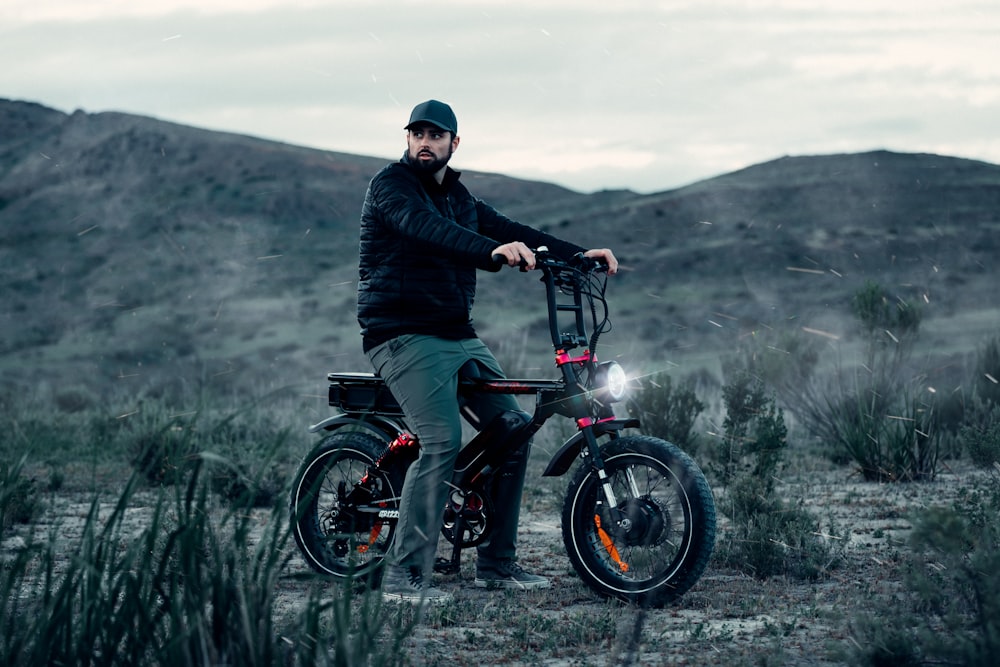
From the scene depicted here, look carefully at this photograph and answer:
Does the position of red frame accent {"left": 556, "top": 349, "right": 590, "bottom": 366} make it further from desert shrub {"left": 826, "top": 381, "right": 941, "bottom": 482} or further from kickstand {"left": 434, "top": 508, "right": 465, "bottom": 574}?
desert shrub {"left": 826, "top": 381, "right": 941, "bottom": 482}

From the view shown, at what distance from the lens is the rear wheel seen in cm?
606

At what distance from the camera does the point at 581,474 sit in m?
5.52

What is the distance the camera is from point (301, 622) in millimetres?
3367

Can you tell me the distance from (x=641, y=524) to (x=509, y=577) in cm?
95

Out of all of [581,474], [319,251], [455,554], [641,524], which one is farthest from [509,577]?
[319,251]

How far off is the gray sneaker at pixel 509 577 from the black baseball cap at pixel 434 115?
7.13 feet

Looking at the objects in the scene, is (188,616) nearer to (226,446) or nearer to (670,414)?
(226,446)

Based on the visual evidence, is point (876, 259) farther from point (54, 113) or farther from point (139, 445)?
point (54, 113)

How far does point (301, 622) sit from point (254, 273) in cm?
4489

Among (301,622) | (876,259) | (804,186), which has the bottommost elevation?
(301,622)

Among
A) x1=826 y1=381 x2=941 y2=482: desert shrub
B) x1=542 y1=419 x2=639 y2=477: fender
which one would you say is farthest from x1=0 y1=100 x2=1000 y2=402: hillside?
x1=542 y1=419 x2=639 y2=477: fender

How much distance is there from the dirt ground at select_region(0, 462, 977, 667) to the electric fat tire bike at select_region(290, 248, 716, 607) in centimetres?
23

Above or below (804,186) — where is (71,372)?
below

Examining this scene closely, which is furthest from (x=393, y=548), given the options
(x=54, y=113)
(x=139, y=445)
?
(x=54, y=113)
